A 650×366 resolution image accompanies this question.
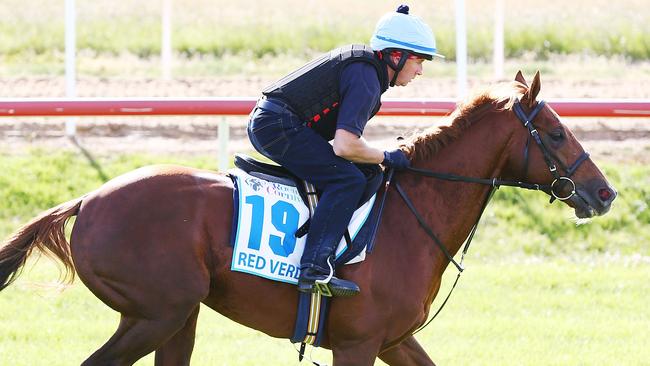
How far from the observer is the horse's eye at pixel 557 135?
19.7 feet

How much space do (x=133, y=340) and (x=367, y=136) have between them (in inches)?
269

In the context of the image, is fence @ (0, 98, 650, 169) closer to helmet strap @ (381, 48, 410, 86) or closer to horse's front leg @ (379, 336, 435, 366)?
horse's front leg @ (379, 336, 435, 366)

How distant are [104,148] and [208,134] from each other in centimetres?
120

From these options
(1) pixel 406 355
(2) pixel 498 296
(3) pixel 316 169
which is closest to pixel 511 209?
(2) pixel 498 296

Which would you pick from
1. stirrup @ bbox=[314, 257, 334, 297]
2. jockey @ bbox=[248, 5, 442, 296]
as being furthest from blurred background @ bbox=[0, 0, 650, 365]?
stirrup @ bbox=[314, 257, 334, 297]

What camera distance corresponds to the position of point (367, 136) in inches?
481

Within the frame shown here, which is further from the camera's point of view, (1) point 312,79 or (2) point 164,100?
(2) point 164,100

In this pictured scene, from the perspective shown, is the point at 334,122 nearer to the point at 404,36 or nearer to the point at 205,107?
the point at 404,36

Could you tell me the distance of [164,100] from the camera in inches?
394

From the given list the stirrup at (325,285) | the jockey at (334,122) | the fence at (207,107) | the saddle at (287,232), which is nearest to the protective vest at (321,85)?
the jockey at (334,122)

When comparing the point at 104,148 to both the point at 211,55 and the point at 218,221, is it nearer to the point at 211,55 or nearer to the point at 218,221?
the point at 211,55

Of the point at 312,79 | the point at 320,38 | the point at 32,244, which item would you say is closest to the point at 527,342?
the point at 312,79

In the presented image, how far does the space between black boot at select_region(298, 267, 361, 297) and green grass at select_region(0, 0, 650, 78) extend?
9943 millimetres

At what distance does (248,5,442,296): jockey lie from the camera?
18.8 ft
